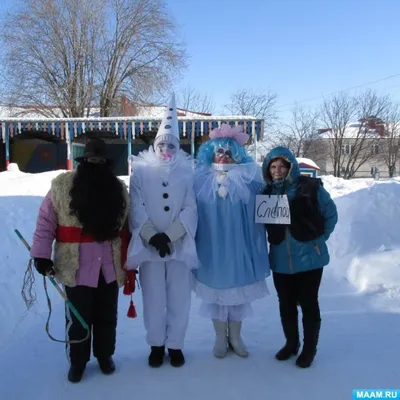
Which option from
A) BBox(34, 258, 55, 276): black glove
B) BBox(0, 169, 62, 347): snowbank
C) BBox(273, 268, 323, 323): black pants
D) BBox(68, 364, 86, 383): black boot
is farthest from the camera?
BBox(0, 169, 62, 347): snowbank

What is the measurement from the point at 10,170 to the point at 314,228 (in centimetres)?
1030

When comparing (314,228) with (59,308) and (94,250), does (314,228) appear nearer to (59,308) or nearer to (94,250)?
(94,250)

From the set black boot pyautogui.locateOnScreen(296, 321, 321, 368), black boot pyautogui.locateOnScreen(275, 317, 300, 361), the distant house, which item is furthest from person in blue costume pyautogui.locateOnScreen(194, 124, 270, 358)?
the distant house

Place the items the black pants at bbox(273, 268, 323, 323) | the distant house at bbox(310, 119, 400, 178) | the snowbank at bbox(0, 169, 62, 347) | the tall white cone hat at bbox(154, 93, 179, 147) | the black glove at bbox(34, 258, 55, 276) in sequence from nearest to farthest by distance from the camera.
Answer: the black glove at bbox(34, 258, 55, 276) → the black pants at bbox(273, 268, 323, 323) → the tall white cone hat at bbox(154, 93, 179, 147) → the snowbank at bbox(0, 169, 62, 347) → the distant house at bbox(310, 119, 400, 178)

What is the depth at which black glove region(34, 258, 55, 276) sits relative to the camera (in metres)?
2.58

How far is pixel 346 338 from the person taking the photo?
341 centimetres

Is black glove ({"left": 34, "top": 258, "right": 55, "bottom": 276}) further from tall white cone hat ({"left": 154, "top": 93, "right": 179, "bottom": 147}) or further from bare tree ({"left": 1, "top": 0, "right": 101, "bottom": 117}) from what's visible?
bare tree ({"left": 1, "top": 0, "right": 101, "bottom": 117})

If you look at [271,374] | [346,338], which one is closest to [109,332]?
[271,374]

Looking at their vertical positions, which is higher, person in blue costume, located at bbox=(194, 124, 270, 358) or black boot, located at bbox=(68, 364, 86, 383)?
person in blue costume, located at bbox=(194, 124, 270, 358)

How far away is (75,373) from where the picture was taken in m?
2.71

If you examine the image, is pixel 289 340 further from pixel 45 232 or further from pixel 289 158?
pixel 45 232

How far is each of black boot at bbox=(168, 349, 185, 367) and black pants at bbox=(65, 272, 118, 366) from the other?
449 millimetres

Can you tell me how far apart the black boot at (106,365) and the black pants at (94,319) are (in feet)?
0.11

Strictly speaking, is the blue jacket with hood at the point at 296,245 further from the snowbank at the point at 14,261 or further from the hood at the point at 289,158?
the snowbank at the point at 14,261
